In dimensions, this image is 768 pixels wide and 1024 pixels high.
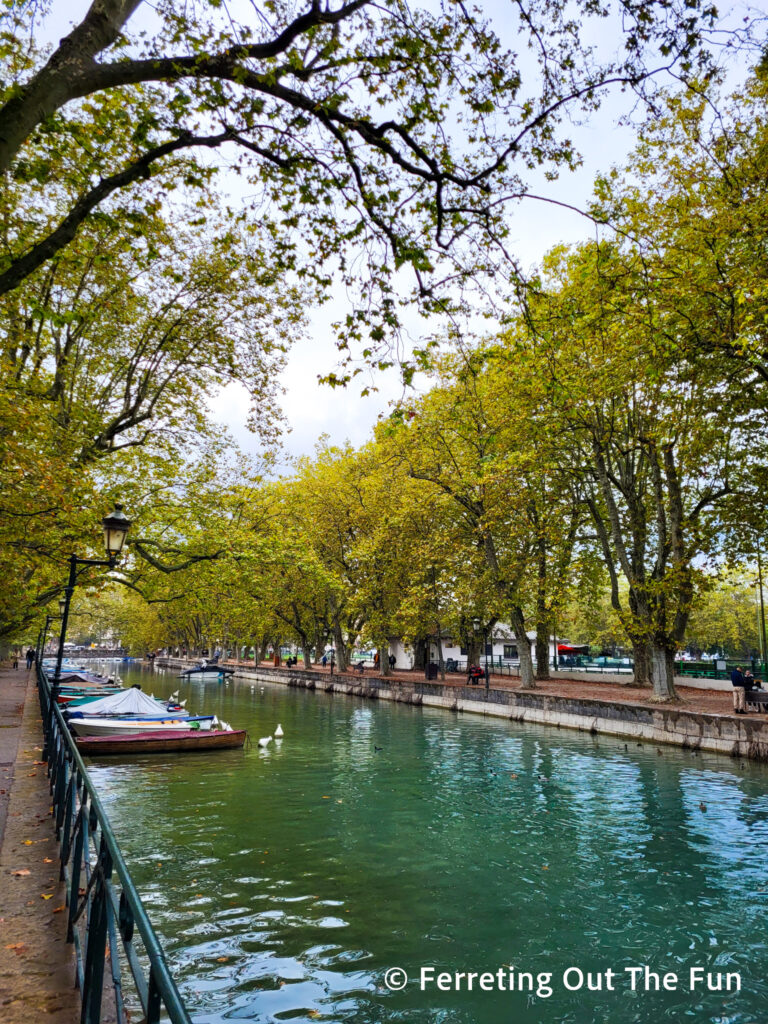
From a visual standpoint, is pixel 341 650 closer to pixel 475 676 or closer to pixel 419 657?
pixel 419 657

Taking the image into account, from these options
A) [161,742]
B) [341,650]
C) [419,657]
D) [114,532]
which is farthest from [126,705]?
[419,657]

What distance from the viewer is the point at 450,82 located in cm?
667

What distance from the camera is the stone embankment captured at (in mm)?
17656

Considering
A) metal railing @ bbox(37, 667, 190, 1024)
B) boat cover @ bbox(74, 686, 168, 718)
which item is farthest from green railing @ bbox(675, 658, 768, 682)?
metal railing @ bbox(37, 667, 190, 1024)

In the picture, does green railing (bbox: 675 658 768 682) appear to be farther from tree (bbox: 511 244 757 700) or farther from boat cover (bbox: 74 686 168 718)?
boat cover (bbox: 74 686 168 718)

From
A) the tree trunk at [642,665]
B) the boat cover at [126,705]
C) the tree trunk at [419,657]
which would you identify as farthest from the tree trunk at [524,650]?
the tree trunk at [419,657]

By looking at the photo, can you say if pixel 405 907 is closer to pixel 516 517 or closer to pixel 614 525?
pixel 614 525

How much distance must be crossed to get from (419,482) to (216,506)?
18.4 metres

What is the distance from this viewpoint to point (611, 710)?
73.5 ft

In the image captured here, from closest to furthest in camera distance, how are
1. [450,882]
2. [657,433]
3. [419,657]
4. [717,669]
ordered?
[450,882]
[657,433]
[717,669]
[419,657]

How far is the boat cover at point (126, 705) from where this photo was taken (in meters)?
22.5

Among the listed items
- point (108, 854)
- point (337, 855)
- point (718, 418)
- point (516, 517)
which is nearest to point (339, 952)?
point (337, 855)

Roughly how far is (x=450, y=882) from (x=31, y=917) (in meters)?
5.63

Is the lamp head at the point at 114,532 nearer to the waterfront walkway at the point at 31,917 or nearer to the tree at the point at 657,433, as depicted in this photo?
the waterfront walkway at the point at 31,917
